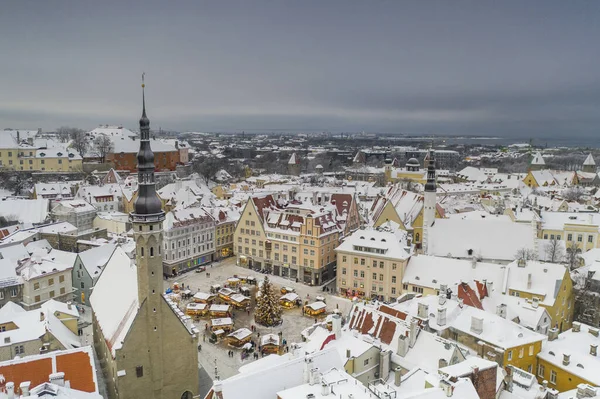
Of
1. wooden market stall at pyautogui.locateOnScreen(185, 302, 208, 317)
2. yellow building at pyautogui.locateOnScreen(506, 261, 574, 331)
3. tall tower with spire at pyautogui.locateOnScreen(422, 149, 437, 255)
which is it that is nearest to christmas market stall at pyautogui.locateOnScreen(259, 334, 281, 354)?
wooden market stall at pyautogui.locateOnScreen(185, 302, 208, 317)

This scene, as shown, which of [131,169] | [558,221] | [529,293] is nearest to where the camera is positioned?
[529,293]

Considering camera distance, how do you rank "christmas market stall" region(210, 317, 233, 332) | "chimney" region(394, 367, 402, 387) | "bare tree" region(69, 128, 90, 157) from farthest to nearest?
1. "bare tree" region(69, 128, 90, 157)
2. "christmas market stall" region(210, 317, 233, 332)
3. "chimney" region(394, 367, 402, 387)

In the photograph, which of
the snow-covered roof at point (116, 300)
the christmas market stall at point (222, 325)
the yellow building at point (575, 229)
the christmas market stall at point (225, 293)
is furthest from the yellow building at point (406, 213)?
the snow-covered roof at point (116, 300)

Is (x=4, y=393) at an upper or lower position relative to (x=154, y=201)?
lower

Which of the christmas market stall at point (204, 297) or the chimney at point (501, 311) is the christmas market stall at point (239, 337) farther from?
the chimney at point (501, 311)

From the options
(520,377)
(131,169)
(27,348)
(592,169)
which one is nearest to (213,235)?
(27,348)

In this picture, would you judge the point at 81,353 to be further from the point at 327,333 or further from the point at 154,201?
the point at 327,333

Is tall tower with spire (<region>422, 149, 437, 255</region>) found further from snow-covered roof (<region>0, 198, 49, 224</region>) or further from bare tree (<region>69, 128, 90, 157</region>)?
bare tree (<region>69, 128, 90, 157</region>)
